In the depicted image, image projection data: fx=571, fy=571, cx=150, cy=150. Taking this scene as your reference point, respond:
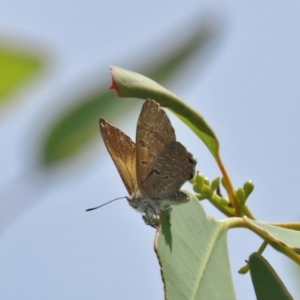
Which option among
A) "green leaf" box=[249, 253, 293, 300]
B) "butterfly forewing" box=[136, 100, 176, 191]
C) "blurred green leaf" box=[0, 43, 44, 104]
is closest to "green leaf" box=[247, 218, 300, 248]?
"green leaf" box=[249, 253, 293, 300]

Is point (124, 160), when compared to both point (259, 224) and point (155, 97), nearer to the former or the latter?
point (155, 97)

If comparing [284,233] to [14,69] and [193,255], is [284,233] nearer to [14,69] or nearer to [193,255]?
[193,255]

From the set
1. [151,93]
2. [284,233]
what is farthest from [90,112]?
[284,233]

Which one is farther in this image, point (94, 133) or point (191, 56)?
point (94, 133)

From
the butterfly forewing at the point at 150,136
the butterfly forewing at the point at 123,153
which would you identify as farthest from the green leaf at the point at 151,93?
the butterfly forewing at the point at 123,153

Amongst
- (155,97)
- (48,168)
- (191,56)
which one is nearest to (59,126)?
(48,168)

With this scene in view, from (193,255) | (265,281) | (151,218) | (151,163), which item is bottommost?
(265,281)
